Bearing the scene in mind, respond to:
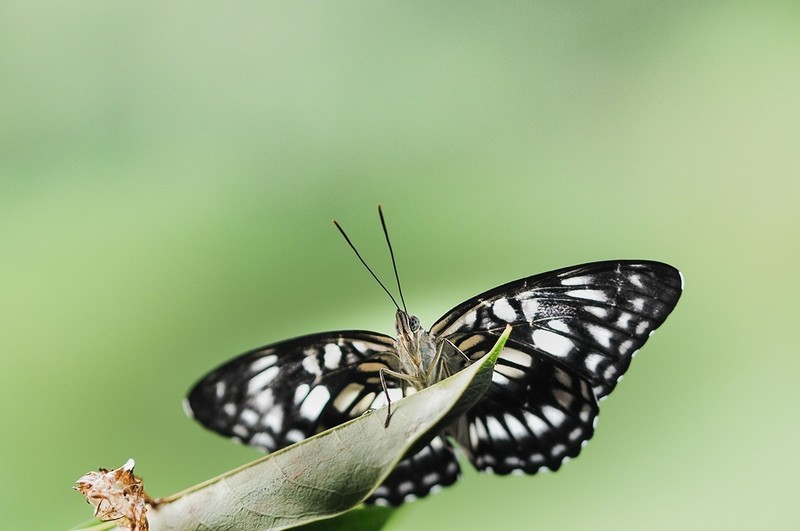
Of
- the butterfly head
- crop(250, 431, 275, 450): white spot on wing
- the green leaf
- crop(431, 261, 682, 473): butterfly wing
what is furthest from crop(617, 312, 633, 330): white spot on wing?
crop(250, 431, 275, 450): white spot on wing

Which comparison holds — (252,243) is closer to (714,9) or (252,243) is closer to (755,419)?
(755,419)

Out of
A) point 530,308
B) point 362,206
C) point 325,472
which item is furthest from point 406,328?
point 362,206

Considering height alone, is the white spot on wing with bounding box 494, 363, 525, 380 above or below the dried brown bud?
above

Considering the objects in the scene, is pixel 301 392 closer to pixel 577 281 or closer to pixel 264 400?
pixel 264 400

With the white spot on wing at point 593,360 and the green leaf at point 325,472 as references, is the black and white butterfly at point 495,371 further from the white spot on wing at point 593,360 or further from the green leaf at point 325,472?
the green leaf at point 325,472

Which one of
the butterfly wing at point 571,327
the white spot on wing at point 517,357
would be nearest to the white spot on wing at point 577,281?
the butterfly wing at point 571,327

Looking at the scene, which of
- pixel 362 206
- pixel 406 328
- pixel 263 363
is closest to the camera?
pixel 406 328

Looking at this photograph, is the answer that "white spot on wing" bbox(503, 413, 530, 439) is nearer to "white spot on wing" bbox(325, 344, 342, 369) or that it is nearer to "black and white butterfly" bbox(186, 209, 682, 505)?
"black and white butterfly" bbox(186, 209, 682, 505)
